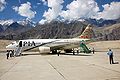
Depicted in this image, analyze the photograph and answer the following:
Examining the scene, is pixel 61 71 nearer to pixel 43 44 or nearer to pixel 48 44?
pixel 43 44

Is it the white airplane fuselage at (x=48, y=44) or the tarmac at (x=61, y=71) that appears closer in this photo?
the tarmac at (x=61, y=71)

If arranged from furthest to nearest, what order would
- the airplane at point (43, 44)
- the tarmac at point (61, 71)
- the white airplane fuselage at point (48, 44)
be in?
the white airplane fuselage at point (48, 44) → the airplane at point (43, 44) → the tarmac at point (61, 71)

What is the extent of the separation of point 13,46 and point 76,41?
50.6 ft

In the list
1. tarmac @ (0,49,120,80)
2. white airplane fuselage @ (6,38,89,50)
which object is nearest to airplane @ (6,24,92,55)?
white airplane fuselage @ (6,38,89,50)

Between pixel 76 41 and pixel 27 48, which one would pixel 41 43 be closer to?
pixel 27 48

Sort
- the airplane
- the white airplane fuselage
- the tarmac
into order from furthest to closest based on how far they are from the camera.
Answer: the white airplane fuselage
the airplane
the tarmac

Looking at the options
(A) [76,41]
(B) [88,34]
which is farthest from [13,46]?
(B) [88,34]

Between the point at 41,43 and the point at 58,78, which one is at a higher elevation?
the point at 41,43

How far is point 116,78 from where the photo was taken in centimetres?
1520

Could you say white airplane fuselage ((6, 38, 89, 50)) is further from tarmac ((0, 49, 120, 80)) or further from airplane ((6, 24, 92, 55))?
tarmac ((0, 49, 120, 80))

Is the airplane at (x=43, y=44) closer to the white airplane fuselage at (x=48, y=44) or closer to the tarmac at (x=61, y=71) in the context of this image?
the white airplane fuselage at (x=48, y=44)

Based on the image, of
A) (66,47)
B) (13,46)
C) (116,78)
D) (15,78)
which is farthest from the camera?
(66,47)

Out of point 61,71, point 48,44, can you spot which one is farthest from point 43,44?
point 61,71

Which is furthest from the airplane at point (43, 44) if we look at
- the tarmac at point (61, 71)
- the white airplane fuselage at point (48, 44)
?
the tarmac at point (61, 71)
